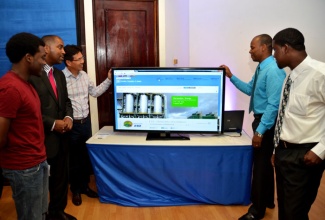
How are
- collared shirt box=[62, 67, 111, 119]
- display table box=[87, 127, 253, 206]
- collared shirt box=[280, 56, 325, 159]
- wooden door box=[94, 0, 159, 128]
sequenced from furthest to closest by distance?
wooden door box=[94, 0, 159, 128] < collared shirt box=[62, 67, 111, 119] < display table box=[87, 127, 253, 206] < collared shirt box=[280, 56, 325, 159]

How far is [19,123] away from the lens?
147cm

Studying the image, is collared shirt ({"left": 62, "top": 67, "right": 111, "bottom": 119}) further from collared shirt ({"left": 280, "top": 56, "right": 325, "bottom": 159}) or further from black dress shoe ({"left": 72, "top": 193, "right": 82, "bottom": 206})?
collared shirt ({"left": 280, "top": 56, "right": 325, "bottom": 159})

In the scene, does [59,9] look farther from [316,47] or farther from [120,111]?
[316,47]

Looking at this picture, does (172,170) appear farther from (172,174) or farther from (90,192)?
(90,192)

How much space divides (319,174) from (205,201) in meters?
1.20

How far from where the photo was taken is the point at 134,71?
104 inches

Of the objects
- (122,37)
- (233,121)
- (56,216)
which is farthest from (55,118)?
(122,37)

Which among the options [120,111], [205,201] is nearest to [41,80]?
[120,111]

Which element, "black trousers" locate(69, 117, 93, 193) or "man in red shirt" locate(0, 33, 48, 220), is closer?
"man in red shirt" locate(0, 33, 48, 220)

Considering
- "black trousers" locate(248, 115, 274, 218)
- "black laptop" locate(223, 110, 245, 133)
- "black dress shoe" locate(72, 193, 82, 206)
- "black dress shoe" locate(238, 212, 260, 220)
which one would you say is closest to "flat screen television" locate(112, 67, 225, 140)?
"black laptop" locate(223, 110, 245, 133)

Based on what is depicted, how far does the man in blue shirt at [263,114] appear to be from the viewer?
2164 mm

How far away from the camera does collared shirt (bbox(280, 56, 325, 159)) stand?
1588mm

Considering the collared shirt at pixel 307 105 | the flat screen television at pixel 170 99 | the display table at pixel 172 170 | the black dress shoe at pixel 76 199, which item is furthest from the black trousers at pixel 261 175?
the black dress shoe at pixel 76 199

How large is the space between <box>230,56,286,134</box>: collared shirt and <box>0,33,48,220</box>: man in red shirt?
1633mm
